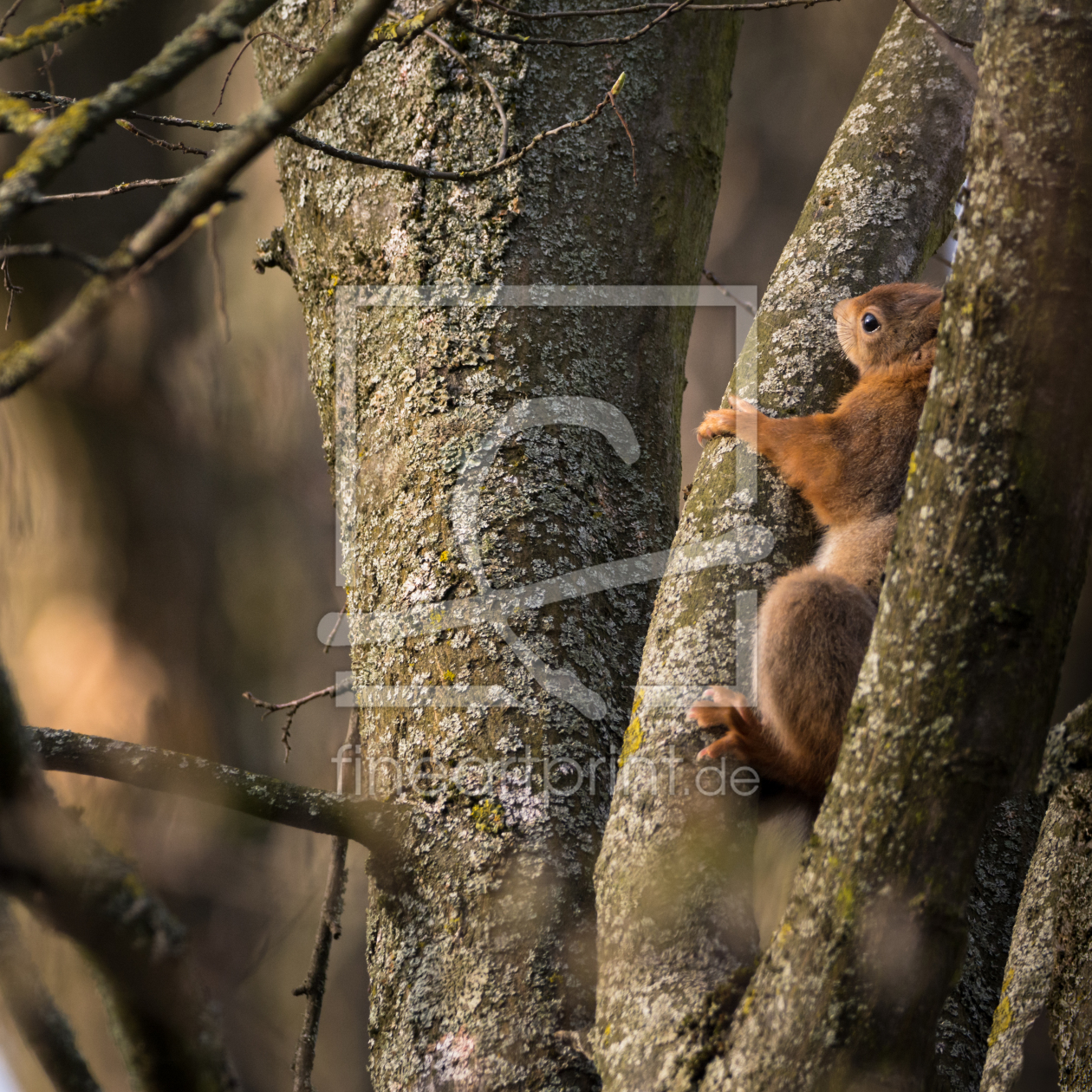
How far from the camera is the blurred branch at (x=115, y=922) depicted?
2.89ft

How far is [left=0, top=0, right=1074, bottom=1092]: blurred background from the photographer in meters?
5.56

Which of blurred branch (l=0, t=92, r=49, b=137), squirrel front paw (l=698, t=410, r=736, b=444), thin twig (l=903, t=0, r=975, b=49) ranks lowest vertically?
squirrel front paw (l=698, t=410, r=736, b=444)

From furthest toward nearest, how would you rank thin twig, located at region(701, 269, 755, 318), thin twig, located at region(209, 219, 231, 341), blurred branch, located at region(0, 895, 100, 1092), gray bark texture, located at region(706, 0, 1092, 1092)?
thin twig, located at region(701, 269, 755, 318)
thin twig, located at region(209, 219, 231, 341)
gray bark texture, located at region(706, 0, 1092, 1092)
blurred branch, located at region(0, 895, 100, 1092)

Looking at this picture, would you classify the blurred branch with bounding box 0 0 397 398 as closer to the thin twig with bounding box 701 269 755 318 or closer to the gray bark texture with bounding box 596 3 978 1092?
the gray bark texture with bounding box 596 3 978 1092

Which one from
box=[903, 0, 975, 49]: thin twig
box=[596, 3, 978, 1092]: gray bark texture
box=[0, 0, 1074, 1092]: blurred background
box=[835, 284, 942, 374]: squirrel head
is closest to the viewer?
box=[596, 3, 978, 1092]: gray bark texture

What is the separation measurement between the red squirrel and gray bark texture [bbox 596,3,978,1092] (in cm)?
6

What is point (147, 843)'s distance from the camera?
546 cm

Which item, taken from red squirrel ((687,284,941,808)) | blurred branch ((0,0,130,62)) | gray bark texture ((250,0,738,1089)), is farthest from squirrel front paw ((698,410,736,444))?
blurred branch ((0,0,130,62))

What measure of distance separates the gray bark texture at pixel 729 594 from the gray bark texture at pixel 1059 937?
0.67 m

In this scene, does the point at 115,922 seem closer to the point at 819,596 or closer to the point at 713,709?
the point at 713,709

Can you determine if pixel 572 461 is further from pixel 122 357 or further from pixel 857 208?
pixel 122 357

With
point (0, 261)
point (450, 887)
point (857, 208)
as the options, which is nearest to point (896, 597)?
point (450, 887)

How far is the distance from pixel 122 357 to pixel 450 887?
16.9ft

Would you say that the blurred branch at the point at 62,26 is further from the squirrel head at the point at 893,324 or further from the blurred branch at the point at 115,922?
the squirrel head at the point at 893,324
